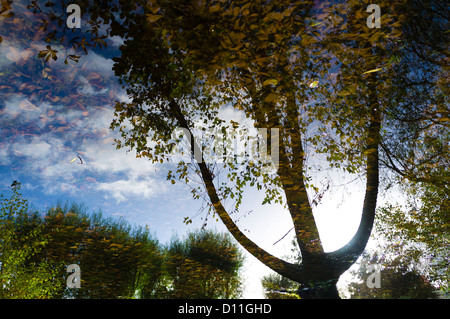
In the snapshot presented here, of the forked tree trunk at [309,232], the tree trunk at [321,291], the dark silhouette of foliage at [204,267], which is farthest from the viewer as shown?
the dark silhouette of foliage at [204,267]

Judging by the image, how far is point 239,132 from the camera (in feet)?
22.4

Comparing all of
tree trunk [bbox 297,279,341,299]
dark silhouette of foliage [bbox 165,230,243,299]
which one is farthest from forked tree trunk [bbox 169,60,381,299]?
dark silhouette of foliage [bbox 165,230,243,299]

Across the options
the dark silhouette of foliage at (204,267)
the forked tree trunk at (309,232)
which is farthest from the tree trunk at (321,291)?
the dark silhouette of foliage at (204,267)

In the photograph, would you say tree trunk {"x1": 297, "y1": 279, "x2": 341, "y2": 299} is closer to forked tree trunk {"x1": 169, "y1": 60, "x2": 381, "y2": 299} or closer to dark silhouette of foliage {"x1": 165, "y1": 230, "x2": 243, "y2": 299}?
forked tree trunk {"x1": 169, "y1": 60, "x2": 381, "y2": 299}

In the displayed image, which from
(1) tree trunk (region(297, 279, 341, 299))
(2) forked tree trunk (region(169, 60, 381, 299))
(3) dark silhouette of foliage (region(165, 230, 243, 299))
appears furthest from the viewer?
(3) dark silhouette of foliage (region(165, 230, 243, 299))

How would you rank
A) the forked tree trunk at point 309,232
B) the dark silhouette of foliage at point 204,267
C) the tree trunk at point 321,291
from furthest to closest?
the dark silhouette of foliage at point 204,267
the forked tree trunk at point 309,232
the tree trunk at point 321,291

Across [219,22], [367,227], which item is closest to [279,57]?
[219,22]

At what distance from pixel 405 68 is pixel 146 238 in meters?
21.0

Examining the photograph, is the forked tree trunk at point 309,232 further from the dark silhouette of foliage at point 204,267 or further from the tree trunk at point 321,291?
the dark silhouette of foliage at point 204,267

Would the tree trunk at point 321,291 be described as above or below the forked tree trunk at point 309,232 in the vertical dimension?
below

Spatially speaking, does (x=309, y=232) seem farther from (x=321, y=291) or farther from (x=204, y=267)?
(x=204, y=267)

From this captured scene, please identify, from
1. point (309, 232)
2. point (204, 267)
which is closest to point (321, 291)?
point (309, 232)

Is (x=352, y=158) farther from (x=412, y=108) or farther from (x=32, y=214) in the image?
(x=32, y=214)

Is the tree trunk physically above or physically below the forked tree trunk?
below
